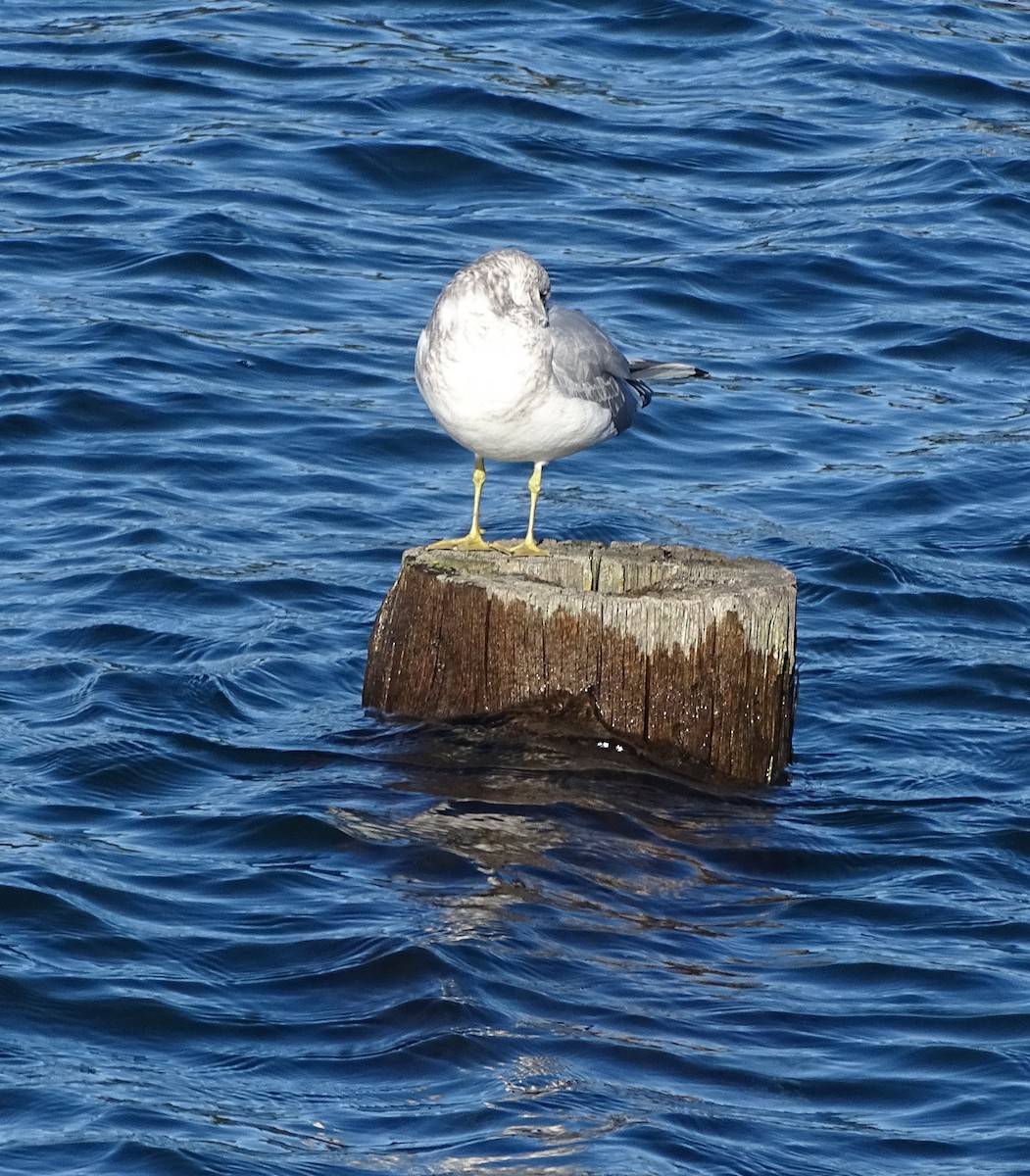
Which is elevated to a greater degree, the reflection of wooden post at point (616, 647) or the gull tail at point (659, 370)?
the gull tail at point (659, 370)

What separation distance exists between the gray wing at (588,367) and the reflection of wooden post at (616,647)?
60 centimetres

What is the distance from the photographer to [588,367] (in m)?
7.61

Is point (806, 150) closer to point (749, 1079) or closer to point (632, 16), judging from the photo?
point (632, 16)

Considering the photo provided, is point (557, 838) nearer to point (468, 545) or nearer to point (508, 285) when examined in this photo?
point (468, 545)

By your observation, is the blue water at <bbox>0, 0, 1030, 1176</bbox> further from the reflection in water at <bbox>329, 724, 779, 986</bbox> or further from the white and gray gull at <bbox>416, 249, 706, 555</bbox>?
the white and gray gull at <bbox>416, 249, 706, 555</bbox>

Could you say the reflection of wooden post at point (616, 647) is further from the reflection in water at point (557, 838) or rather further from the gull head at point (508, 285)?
the gull head at point (508, 285)

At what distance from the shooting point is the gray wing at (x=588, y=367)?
24.5ft

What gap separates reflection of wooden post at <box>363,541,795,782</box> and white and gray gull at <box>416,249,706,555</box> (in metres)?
0.38

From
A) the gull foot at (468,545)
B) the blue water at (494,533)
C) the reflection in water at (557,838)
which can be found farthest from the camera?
the gull foot at (468,545)

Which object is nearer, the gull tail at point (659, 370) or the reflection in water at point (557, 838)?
the reflection in water at point (557, 838)

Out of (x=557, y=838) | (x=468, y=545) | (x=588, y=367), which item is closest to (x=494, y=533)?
(x=468, y=545)

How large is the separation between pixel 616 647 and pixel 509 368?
38.2 inches

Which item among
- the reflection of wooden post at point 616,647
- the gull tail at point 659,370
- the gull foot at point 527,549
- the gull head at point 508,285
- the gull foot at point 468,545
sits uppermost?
the gull head at point 508,285

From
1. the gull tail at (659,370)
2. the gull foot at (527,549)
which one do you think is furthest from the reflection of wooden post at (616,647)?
the gull tail at (659,370)
